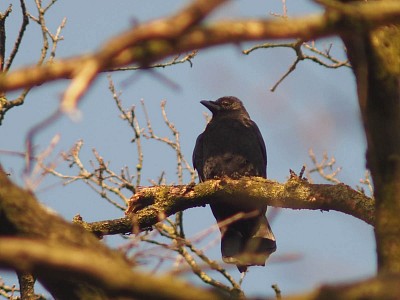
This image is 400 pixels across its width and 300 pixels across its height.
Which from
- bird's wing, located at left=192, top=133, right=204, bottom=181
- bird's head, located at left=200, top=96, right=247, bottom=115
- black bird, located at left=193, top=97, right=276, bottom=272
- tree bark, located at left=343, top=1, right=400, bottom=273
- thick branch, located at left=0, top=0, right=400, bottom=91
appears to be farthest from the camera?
bird's head, located at left=200, top=96, right=247, bottom=115

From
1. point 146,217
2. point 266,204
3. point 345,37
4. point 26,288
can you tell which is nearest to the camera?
point 345,37

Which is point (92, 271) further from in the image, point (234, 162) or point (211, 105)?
point (211, 105)

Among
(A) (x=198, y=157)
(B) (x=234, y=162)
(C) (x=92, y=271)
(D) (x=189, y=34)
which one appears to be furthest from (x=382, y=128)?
(A) (x=198, y=157)

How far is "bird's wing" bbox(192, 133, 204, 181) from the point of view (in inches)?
311

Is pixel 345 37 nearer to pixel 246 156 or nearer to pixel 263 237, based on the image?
pixel 263 237

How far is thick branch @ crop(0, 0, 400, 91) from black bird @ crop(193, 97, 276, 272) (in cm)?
433

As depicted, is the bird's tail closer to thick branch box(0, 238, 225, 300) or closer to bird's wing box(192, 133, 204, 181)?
bird's wing box(192, 133, 204, 181)

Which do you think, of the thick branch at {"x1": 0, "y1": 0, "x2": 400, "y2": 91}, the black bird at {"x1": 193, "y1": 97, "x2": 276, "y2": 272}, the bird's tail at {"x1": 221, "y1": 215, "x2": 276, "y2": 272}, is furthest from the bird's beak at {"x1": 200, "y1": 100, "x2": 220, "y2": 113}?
the thick branch at {"x1": 0, "y1": 0, "x2": 400, "y2": 91}

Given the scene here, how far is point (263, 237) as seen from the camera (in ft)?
22.6

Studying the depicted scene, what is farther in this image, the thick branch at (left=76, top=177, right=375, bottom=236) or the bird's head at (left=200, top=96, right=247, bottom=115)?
the bird's head at (left=200, top=96, right=247, bottom=115)

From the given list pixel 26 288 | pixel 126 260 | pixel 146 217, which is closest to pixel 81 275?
pixel 126 260

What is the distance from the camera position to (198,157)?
8.00 metres

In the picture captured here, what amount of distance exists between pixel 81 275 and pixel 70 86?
509 mm

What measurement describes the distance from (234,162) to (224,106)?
141 centimetres
